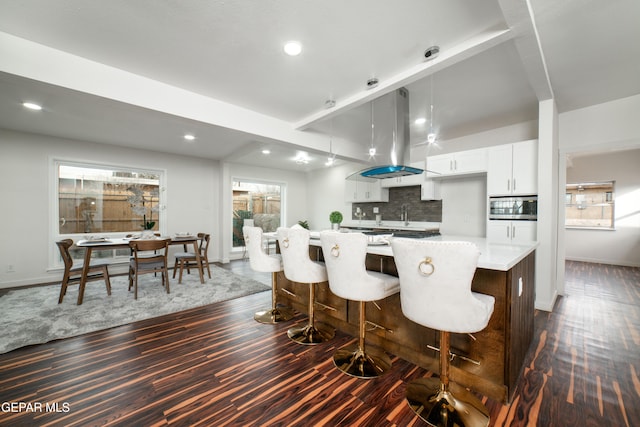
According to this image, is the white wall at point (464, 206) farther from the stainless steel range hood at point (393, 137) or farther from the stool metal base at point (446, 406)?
the stool metal base at point (446, 406)

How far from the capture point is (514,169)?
3.40 metres

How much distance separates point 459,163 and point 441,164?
11.5 inches

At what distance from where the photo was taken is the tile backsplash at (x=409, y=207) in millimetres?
4883

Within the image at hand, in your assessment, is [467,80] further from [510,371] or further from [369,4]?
[510,371]

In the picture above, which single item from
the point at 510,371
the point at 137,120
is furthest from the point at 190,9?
the point at 510,371

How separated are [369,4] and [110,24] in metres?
1.85

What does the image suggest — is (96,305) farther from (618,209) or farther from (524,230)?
(618,209)

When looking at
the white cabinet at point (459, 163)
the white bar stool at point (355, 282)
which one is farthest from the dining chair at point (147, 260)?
the white cabinet at point (459, 163)

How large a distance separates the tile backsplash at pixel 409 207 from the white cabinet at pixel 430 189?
24 cm

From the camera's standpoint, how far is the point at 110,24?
71.7 inches

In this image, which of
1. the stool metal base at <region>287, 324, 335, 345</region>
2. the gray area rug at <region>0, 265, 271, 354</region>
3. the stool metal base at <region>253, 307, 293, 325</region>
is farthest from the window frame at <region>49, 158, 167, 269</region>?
the stool metal base at <region>287, 324, 335, 345</region>

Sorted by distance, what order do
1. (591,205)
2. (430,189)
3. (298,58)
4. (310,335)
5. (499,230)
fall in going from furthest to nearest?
(591,205), (430,189), (499,230), (310,335), (298,58)

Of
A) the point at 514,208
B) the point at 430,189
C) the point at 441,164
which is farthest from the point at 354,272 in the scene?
the point at 430,189

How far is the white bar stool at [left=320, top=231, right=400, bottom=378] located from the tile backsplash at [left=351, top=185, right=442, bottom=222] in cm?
348
